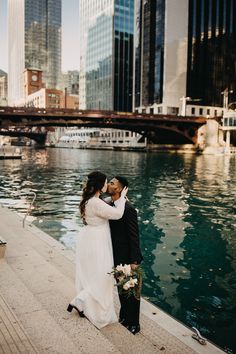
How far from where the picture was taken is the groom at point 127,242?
5.11 m

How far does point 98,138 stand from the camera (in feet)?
542

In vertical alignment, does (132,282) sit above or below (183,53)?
below

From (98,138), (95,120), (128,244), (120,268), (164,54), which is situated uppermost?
(164,54)

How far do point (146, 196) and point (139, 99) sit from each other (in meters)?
126

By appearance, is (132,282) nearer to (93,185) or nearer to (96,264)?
(96,264)

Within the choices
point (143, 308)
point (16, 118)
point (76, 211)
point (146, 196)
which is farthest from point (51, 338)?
A: point (16, 118)

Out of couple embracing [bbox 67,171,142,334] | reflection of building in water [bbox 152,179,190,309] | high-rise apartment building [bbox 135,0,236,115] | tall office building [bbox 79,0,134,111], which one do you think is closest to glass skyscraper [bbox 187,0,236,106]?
high-rise apartment building [bbox 135,0,236,115]

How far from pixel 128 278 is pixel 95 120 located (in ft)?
229

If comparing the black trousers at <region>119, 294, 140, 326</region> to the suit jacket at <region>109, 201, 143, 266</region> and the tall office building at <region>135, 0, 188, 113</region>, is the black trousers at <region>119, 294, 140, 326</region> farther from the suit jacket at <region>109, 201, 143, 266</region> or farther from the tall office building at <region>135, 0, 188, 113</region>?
the tall office building at <region>135, 0, 188, 113</region>

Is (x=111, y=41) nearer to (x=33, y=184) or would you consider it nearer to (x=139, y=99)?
(x=139, y=99)

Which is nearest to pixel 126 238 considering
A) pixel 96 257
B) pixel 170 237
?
pixel 96 257

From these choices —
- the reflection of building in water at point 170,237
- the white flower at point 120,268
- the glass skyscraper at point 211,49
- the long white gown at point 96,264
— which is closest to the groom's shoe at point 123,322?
the long white gown at point 96,264

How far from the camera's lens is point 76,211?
17391 mm

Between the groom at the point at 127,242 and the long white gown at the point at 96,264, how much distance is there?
10cm
